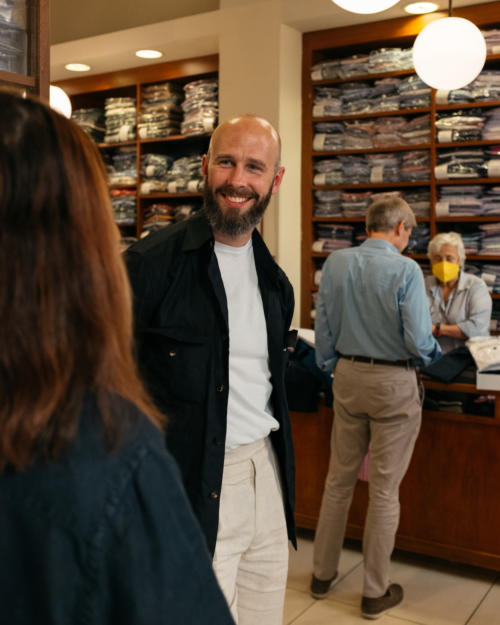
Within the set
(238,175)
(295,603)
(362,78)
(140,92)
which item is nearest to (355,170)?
(362,78)

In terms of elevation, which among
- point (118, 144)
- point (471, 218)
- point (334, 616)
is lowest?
point (334, 616)

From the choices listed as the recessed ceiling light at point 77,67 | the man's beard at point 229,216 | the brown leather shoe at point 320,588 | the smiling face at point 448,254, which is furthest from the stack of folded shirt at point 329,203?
the man's beard at point 229,216

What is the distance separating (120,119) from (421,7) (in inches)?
108

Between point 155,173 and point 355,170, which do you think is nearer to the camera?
point 355,170

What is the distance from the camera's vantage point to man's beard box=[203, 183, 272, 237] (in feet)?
6.07

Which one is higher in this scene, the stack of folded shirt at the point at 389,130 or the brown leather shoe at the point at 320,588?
the stack of folded shirt at the point at 389,130

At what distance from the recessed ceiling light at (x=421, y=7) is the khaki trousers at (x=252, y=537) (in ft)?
12.1

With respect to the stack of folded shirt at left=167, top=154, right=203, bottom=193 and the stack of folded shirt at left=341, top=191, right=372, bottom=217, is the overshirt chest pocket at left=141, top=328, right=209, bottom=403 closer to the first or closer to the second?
the stack of folded shirt at left=341, top=191, right=372, bottom=217

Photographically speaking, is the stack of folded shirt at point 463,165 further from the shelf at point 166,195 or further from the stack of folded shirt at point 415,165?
the shelf at point 166,195

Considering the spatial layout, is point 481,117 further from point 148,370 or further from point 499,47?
point 148,370

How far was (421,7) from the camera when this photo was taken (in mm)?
4676

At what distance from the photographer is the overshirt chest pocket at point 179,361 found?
1.72m

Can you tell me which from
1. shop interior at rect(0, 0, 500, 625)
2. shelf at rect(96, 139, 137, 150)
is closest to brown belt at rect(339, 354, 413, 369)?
shop interior at rect(0, 0, 500, 625)

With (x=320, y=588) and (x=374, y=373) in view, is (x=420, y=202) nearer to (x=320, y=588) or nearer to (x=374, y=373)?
(x=374, y=373)
